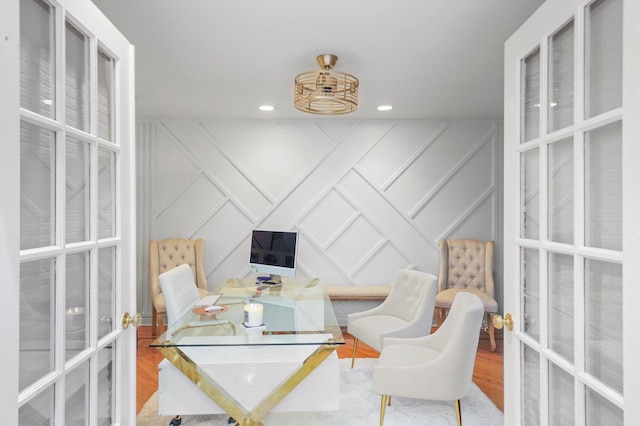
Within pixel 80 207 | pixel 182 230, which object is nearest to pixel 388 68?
pixel 80 207

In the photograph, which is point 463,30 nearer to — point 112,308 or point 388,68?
point 388,68

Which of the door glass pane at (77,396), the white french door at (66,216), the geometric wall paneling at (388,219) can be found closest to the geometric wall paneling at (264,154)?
the geometric wall paneling at (388,219)

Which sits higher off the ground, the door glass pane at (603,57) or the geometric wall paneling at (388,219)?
the door glass pane at (603,57)

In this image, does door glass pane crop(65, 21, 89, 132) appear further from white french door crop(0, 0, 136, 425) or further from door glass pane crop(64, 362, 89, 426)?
door glass pane crop(64, 362, 89, 426)

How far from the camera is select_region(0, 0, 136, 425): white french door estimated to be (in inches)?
36.3

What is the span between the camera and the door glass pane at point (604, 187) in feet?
3.33

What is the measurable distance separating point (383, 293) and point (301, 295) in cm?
151

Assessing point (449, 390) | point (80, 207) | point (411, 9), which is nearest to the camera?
point (80, 207)

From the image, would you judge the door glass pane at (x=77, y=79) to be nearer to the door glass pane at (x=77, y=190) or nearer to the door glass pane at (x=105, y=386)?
the door glass pane at (x=77, y=190)

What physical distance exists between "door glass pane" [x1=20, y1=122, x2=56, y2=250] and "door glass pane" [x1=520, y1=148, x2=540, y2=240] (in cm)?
148

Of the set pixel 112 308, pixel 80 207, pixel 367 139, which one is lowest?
pixel 112 308

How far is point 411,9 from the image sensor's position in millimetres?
2053

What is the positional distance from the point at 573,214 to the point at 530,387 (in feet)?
2.18

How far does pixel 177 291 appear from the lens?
290 centimetres
